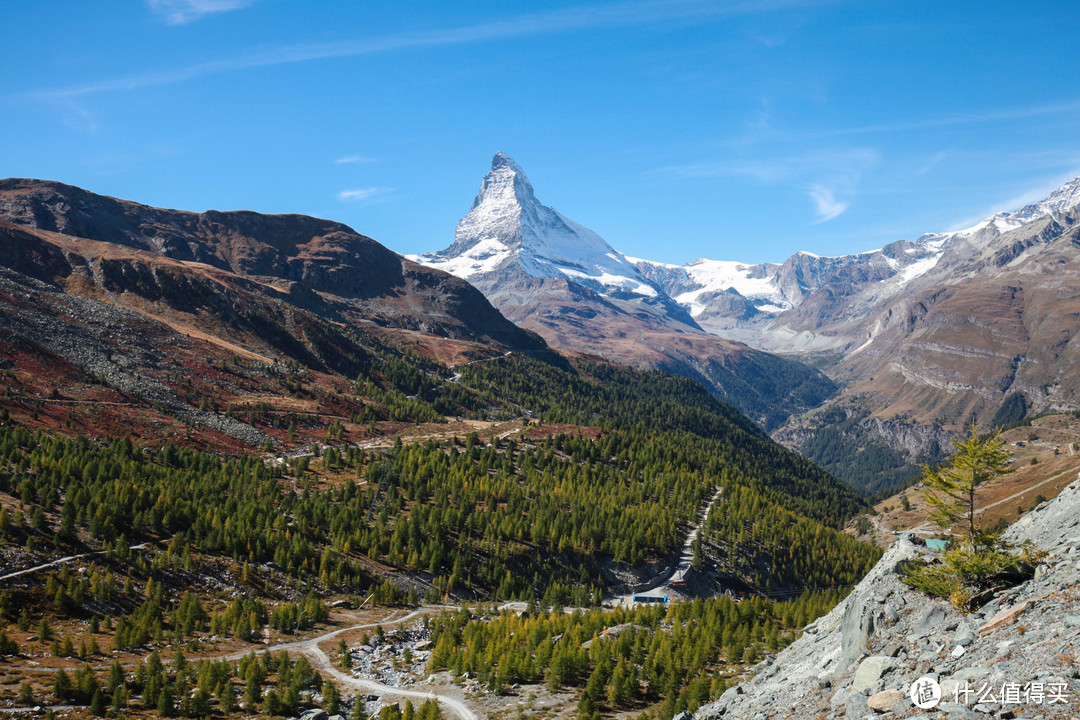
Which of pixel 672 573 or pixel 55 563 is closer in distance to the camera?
pixel 55 563

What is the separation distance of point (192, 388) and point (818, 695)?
193809mm

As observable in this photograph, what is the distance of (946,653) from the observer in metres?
30.5

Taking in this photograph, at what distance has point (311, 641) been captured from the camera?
8306 centimetres

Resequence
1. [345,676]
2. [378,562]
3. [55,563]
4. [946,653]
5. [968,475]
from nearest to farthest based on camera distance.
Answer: [946,653]
[968,475]
[345,676]
[55,563]
[378,562]

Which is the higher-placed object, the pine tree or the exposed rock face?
the pine tree

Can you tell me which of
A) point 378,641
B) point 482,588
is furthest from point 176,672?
point 482,588

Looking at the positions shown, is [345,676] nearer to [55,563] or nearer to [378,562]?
[55,563]

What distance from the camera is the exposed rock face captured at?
25.1 meters

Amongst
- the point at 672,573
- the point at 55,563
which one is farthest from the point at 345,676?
the point at 672,573

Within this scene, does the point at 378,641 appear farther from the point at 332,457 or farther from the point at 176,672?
the point at 332,457

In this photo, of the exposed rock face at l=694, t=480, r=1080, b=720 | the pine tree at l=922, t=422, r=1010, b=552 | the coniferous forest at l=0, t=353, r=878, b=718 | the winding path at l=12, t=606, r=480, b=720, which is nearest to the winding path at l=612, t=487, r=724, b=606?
the coniferous forest at l=0, t=353, r=878, b=718

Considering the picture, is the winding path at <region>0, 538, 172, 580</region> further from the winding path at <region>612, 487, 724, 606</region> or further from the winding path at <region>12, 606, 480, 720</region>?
the winding path at <region>612, 487, 724, 606</region>

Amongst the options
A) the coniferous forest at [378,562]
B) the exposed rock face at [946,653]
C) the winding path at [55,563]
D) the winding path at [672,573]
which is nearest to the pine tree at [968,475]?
the exposed rock face at [946,653]

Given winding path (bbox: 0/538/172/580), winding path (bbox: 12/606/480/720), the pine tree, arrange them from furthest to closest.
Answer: winding path (bbox: 0/538/172/580), winding path (bbox: 12/606/480/720), the pine tree
